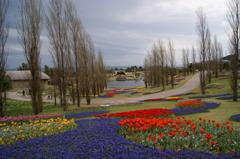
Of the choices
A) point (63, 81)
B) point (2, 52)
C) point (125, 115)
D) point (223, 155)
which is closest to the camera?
point (223, 155)

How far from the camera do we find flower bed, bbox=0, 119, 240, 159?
4492 millimetres

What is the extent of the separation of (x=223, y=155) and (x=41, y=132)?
673 cm

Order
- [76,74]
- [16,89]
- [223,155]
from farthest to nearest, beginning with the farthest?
[16,89]
[76,74]
[223,155]

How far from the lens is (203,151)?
4.56 meters

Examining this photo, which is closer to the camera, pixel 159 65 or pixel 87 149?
pixel 87 149

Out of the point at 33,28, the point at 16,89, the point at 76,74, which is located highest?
the point at 33,28

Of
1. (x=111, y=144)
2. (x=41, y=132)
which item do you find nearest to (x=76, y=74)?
(x=41, y=132)

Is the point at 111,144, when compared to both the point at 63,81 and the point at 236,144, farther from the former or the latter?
the point at 63,81

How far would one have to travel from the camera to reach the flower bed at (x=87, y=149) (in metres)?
4.49

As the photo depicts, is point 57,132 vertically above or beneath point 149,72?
beneath

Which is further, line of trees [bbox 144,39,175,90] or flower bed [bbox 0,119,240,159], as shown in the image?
line of trees [bbox 144,39,175,90]

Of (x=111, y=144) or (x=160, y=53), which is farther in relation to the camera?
(x=160, y=53)

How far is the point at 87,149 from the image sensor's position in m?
5.08

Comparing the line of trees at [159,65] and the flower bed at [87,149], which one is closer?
the flower bed at [87,149]
